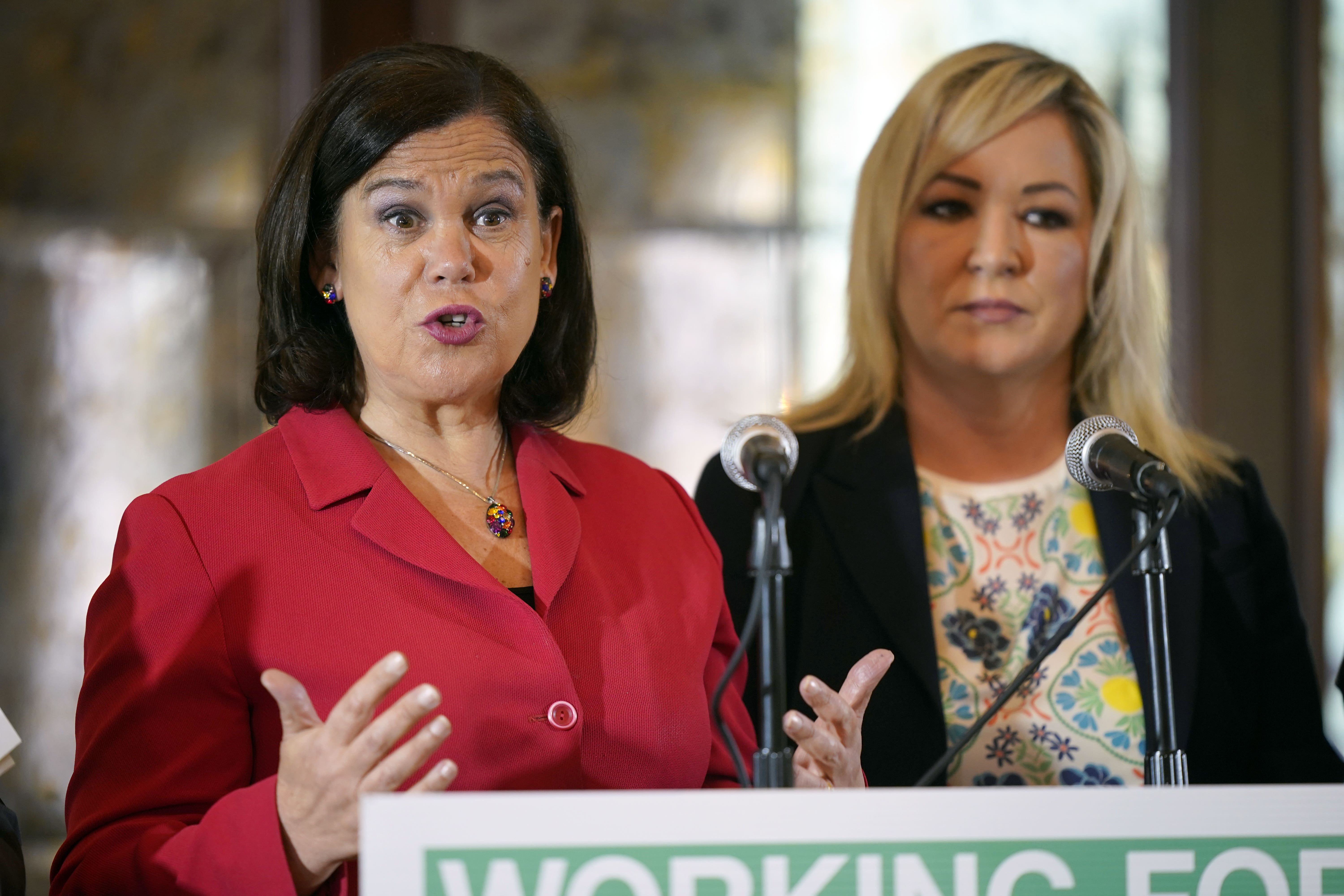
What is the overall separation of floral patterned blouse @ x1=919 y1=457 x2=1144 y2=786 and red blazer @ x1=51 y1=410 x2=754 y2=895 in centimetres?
61

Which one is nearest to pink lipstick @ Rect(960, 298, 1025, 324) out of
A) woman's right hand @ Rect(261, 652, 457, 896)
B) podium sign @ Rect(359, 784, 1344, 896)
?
podium sign @ Rect(359, 784, 1344, 896)

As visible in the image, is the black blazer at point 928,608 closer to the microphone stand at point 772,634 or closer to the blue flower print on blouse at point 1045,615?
the blue flower print on blouse at point 1045,615

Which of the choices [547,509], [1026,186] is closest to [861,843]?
[547,509]

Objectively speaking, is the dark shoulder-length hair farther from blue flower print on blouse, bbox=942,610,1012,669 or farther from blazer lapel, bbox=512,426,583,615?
blue flower print on blouse, bbox=942,610,1012,669

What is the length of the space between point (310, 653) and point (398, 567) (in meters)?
0.15

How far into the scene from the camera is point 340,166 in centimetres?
160

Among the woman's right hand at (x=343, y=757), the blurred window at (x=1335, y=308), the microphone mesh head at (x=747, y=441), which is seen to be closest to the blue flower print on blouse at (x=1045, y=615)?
the microphone mesh head at (x=747, y=441)

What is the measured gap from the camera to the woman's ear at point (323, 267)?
166 centimetres

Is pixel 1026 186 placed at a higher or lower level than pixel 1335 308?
higher

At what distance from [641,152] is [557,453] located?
5.43 ft

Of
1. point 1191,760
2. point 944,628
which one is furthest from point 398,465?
point 1191,760

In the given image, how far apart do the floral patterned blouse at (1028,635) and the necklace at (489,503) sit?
0.85m

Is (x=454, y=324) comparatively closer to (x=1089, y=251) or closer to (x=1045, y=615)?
(x=1045, y=615)

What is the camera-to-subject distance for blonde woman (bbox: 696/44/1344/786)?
209 cm
